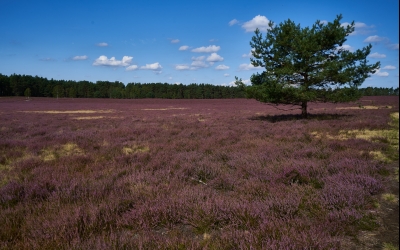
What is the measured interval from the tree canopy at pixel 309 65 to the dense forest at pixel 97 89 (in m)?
79.7

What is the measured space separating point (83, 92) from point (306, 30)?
381 feet

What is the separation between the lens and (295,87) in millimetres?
14805

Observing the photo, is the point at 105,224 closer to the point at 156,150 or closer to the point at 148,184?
the point at 148,184

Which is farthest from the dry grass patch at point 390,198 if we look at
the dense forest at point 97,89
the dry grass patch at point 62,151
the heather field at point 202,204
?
the dense forest at point 97,89

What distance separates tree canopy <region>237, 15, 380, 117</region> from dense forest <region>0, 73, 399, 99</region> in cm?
7973

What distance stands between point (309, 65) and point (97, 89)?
11966 centimetres

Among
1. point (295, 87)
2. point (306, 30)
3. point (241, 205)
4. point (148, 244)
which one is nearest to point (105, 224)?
point (148, 244)

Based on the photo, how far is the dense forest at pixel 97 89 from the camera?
317 feet

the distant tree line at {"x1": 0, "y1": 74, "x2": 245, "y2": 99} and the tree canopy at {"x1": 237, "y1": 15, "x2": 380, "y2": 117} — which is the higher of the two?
the distant tree line at {"x1": 0, "y1": 74, "x2": 245, "y2": 99}

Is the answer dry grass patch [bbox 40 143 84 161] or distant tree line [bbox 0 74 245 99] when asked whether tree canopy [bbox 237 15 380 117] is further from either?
distant tree line [bbox 0 74 245 99]

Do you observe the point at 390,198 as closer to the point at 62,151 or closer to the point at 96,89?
the point at 62,151

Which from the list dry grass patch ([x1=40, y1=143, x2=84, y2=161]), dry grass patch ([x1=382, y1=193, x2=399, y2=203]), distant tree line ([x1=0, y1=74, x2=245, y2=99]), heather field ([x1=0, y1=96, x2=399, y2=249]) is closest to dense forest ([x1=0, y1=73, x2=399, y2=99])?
distant tree line ([x1=0, y1=74, x2=245, y2=99])

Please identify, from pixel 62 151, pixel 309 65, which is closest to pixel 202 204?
pixel 62 151

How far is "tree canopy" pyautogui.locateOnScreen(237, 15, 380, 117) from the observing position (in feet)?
47.3
